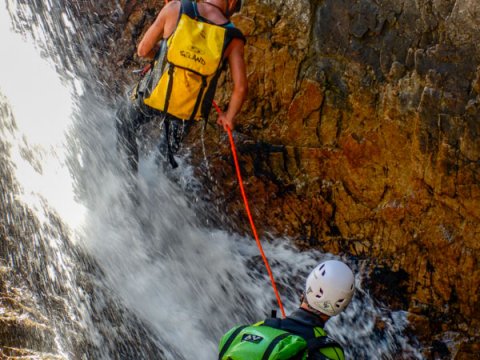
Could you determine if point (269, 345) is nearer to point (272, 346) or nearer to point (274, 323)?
point (272, 346)

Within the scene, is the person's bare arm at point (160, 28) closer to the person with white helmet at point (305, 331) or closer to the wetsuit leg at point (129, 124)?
the wetsuit leg at point (129, 124)

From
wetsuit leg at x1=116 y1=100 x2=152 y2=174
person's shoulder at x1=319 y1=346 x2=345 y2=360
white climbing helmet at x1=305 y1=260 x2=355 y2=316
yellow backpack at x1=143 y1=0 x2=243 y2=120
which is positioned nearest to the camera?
person's shoulder at x1=319 y1=346 x2=345 y2=360

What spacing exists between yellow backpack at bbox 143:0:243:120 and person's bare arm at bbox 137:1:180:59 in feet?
0.29

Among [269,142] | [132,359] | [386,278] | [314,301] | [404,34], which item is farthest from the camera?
[269,142]

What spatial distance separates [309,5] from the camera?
250 inches

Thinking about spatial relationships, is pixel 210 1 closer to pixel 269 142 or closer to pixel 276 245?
pixel 269 142

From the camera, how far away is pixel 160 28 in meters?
5.19

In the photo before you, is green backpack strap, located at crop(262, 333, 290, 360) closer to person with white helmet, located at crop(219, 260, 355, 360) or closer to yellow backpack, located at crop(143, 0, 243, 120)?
person with white helmet, located at crop(219, 260, 355, 360)

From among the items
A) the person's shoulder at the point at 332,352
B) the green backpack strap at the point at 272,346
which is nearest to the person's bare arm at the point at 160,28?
the green backpack strap at the point at 272,346

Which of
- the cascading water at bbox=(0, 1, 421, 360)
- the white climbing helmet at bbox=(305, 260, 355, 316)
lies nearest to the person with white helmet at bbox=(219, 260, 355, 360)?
the white climbing helmet at bbox=(305, 260, 355, 316)

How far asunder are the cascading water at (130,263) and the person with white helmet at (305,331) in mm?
1971

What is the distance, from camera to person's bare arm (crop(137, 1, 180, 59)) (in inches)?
200

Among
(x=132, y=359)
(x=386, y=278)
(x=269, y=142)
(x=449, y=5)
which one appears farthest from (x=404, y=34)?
(x=132, y=359)

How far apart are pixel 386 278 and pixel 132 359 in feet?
8.45
